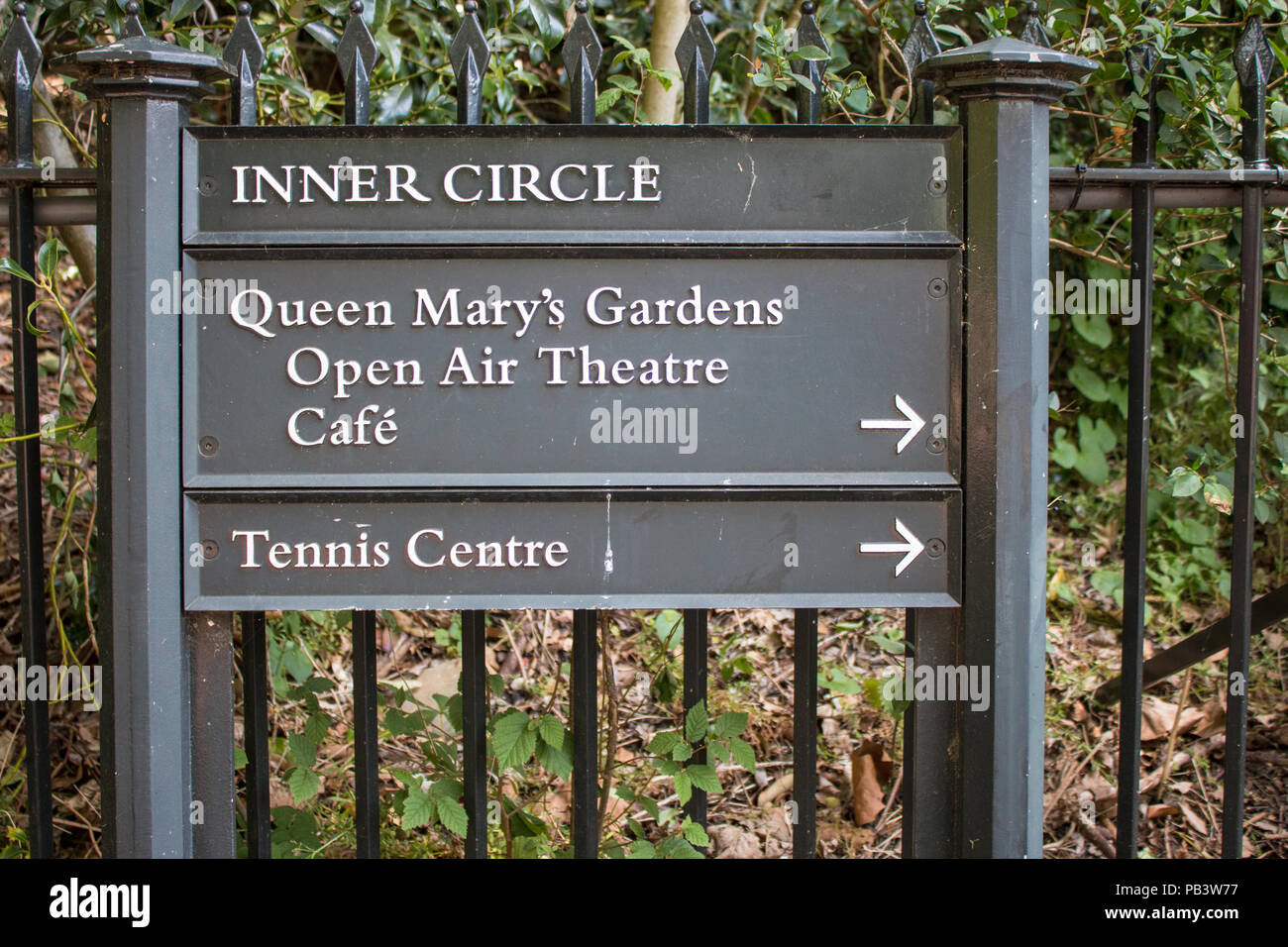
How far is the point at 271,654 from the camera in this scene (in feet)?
10.4

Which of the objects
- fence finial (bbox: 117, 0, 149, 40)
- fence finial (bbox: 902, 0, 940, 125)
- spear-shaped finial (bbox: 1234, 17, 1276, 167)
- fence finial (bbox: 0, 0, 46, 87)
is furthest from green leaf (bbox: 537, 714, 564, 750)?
spear-shaped finial (bbox: 1234, 17, 1276, 167)

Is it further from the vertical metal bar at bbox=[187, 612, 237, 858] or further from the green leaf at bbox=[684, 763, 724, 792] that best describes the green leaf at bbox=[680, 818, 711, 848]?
the vertical metal bar at bbox=[187, 612, 237, 858]

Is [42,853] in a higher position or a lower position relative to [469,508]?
lower

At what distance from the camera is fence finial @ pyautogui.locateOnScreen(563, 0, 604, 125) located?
2.02 metres

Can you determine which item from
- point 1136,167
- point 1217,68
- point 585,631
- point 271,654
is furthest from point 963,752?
point 271,654

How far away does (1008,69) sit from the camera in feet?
6.28

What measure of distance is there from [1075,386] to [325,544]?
10.4 ft

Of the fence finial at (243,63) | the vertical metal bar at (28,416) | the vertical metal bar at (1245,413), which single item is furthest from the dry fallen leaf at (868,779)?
the fence finial at (243,63)

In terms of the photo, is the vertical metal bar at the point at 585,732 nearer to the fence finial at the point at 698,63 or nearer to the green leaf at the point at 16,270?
the fence finial at the point at 698,63

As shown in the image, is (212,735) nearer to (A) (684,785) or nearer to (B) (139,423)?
(B) (139,423)

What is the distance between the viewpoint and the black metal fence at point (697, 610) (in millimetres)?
2033

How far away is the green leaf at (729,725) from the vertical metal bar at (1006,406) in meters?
0.49

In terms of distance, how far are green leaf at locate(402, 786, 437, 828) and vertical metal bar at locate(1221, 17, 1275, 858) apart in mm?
1636
